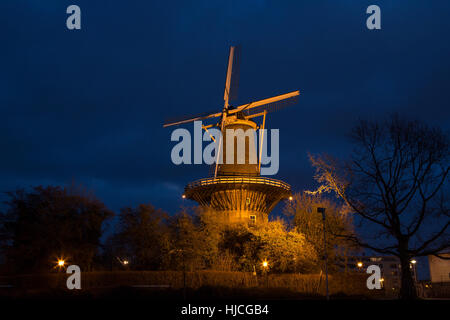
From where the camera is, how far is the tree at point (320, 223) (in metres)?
34.6

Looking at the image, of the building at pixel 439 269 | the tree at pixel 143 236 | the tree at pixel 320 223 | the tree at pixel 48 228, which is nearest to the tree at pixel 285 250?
the tree at pixel 320 223

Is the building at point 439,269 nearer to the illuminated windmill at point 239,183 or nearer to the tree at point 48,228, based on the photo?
the illuminated windmill at point 239,183

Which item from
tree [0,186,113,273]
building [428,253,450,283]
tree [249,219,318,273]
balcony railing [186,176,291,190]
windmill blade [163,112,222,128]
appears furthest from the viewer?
building [428,253,450,283]

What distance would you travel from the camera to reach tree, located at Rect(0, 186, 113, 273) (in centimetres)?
2803

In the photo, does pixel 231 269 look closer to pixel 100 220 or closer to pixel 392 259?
pixel 100 220

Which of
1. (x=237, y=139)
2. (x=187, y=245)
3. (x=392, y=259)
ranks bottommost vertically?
(x=392, y=259)

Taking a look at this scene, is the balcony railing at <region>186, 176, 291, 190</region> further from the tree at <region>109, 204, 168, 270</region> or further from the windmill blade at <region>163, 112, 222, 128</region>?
the tree at <region>109, 204, 168, 270</region>

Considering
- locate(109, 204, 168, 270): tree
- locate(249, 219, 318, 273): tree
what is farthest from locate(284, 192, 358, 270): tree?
locate(109, 204, 168, 270): tree

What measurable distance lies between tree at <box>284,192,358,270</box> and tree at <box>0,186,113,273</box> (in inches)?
672

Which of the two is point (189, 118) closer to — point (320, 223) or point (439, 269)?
point (320, 223)

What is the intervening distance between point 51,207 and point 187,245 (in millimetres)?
9959

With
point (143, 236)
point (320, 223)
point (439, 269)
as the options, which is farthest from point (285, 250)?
point (439, 269)
